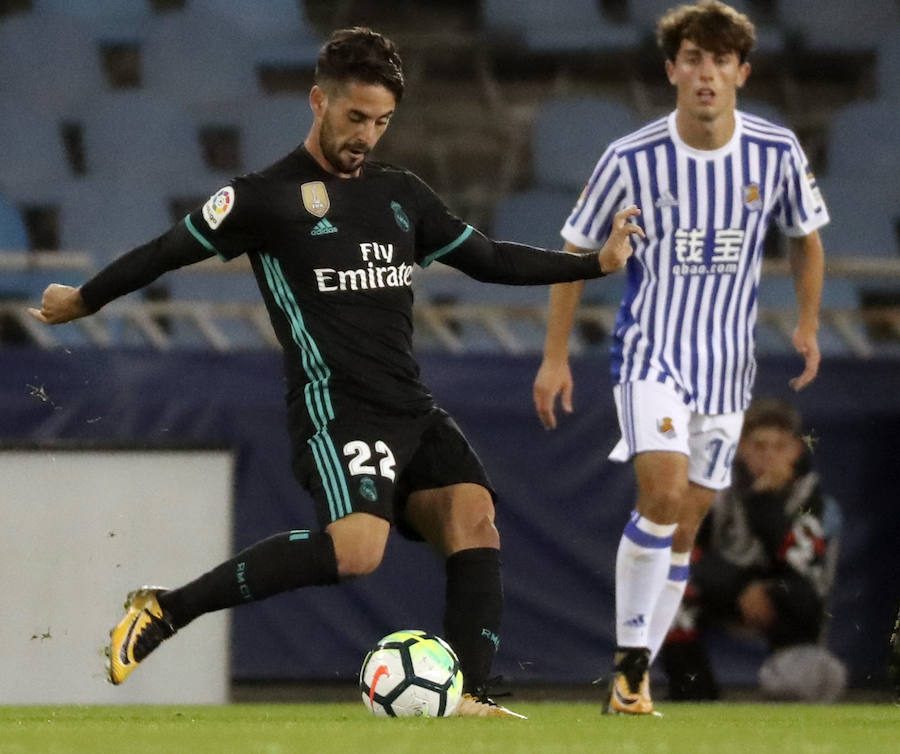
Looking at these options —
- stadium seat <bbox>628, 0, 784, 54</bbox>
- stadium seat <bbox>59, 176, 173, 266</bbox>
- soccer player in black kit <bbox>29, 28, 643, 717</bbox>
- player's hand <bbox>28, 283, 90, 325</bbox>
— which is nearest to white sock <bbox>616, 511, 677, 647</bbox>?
soccer player in black kit <bbox>29, 28, 643, 717</bbox>

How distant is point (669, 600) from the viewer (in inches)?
223

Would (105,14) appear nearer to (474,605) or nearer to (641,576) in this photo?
(641,576)

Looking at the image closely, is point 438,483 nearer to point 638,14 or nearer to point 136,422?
point 136,422

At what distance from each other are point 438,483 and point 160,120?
6.66 metres

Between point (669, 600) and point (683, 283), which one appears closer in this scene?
point (683, 283)

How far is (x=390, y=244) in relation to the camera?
4562 millimetres

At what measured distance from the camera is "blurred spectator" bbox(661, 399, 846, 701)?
6.86 m

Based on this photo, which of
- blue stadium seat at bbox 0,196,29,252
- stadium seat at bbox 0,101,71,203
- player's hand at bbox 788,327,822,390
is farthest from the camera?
stadium seat at bbox 0,101,71,203

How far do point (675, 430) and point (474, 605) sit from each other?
92 cm

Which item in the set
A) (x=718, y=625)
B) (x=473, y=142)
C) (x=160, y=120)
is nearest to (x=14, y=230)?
(x=160, y=120)

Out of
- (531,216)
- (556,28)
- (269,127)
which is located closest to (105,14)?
(269,127)

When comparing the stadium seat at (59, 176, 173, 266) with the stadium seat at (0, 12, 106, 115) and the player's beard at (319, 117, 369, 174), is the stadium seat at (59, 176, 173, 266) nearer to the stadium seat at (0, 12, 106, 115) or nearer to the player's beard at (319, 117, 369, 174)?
the stadium seat at (0, 12, 106, 115)

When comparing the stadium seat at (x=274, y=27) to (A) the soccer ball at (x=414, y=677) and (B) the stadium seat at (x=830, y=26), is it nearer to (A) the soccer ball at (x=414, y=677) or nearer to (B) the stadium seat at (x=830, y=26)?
(B) the stadium seat at (x=830, y=26)

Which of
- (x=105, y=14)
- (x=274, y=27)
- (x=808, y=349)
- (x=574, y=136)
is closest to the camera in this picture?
(x=808, y=349)
